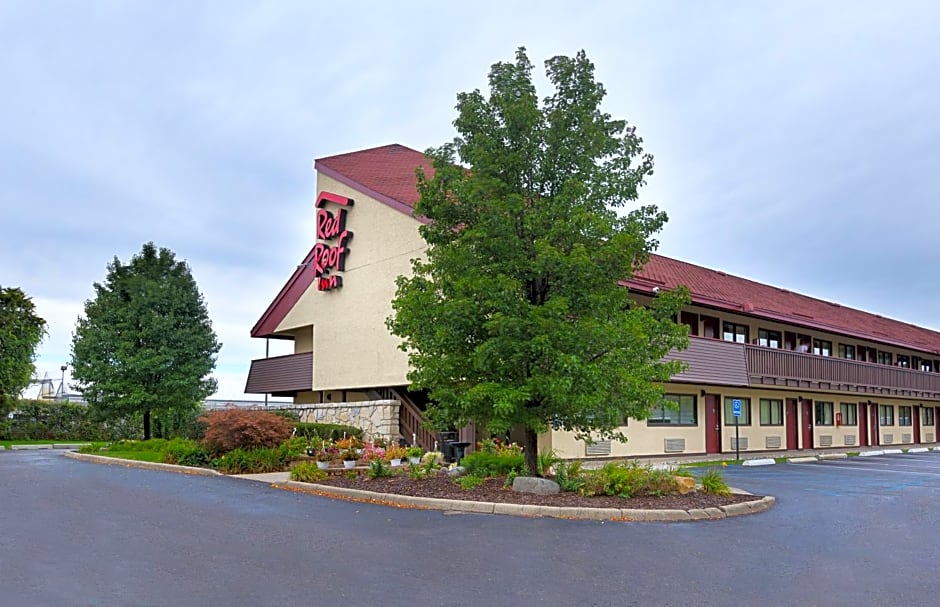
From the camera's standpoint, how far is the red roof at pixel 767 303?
27.1 meters

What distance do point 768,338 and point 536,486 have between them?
73.0 ft

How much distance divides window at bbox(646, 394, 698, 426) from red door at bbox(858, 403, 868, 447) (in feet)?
53.6

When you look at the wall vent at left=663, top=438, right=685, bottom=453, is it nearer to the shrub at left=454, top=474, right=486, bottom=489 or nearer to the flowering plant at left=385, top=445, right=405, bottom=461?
the flowering plant at left=385, top=445, right=405, bottom=461

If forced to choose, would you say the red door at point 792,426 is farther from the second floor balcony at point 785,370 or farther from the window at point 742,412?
the window at point 742,412

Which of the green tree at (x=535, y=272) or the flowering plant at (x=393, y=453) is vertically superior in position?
the green tree at (x=535, y=272)

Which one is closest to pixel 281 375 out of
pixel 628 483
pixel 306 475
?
pixel 306 475

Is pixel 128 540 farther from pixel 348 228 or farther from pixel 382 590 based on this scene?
pixel 348 228

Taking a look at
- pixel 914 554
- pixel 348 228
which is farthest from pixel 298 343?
pixel 914 554

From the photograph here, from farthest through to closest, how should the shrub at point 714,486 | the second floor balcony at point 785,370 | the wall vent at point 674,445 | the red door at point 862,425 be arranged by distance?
the red door at point 862,425 < the wall vent at point 674,445 < the second floor balcony at point 785,370 < the shrub at point 714,486

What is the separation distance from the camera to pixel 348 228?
28.2m

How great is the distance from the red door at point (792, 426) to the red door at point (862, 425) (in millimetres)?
7333

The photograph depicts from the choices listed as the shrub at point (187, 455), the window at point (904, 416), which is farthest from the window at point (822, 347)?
the shrub at point (187, 455)

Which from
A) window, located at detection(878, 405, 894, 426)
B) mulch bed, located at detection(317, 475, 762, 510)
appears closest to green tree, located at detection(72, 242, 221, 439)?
mulch bed, located at detection(317, 475, 762, 510)

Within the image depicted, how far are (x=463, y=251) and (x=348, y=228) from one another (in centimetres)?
1403
